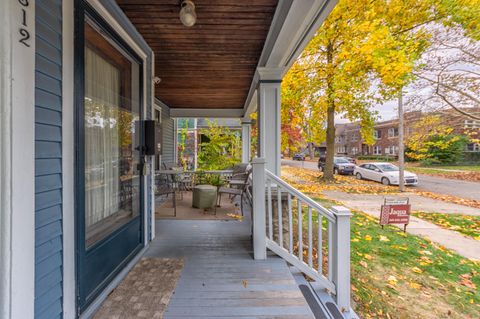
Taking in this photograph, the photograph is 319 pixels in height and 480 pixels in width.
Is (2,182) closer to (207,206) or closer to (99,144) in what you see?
(99,144)

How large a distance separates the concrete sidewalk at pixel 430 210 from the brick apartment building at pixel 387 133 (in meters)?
4.12

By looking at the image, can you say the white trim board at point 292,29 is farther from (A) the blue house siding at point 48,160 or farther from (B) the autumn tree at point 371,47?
(B) the autumn tree at point 371,47

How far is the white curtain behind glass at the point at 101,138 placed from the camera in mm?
1781

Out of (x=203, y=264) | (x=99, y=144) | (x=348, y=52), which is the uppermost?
(x=348, y=52)

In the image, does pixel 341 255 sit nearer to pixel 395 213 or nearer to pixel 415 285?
pixel 415 285

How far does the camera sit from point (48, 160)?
1354mm

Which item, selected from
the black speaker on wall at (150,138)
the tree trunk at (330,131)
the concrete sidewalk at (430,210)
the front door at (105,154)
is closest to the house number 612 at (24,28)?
the front door at (105,154)

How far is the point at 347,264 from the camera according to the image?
2.01 metres

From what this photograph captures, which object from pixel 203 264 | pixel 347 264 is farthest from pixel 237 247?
pixel 347 264

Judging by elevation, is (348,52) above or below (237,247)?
above

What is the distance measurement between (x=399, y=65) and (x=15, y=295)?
7.00 meters

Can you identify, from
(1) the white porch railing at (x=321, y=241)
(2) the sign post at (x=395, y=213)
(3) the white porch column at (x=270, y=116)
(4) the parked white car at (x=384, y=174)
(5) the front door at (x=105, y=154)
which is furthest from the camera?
(4) the parked white car at (x=384, y=174)

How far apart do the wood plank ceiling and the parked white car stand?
880 centimetres

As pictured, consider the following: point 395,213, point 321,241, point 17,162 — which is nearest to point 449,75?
point 395,213
